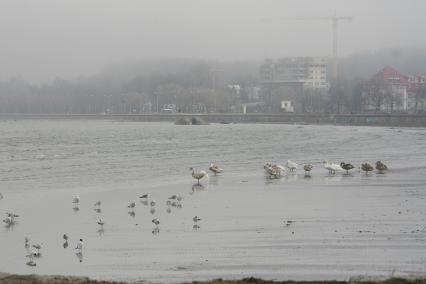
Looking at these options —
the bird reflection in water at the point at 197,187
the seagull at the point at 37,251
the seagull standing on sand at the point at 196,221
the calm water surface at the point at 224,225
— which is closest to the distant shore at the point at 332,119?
the calm water surface at the point at 224,225

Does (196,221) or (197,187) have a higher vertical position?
(196,221)

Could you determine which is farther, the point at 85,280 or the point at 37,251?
the point at 37,251

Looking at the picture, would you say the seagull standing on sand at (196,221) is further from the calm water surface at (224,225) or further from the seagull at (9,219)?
the seagull at (9,219)

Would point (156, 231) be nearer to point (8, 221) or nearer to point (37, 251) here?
point (37, 251)

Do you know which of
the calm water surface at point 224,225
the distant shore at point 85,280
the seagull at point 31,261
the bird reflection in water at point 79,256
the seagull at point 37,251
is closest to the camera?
the distant shore at point 85,280

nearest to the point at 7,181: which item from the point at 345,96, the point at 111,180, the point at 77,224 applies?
the point at 111,180

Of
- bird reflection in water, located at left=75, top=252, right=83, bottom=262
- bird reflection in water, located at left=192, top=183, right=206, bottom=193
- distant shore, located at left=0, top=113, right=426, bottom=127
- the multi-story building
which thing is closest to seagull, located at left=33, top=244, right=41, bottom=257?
bird reflection in water, located at left=75, top=252, right=83, bottom=262

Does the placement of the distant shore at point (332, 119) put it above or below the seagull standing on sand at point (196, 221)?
below

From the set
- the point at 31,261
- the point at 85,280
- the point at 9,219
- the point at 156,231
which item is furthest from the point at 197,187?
the point at 85,280

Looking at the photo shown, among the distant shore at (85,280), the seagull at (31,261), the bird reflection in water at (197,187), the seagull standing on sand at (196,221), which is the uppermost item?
the distant shore at (85,280)

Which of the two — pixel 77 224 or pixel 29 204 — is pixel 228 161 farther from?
pixel 77 224

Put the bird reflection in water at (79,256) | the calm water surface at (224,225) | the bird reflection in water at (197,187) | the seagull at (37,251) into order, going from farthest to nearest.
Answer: the bird reflection in water at (197,187)
the seagull at (37,251)
the bird reflection in water at (79,256)
the calm water surface at (224,225)

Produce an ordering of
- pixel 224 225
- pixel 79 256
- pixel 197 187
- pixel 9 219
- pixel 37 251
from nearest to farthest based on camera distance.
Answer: pixel 79 256 → pixel 37 251 → pixel 224 225 → pixel 9 219 → pixel 197 187

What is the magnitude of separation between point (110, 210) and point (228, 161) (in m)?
27.5
